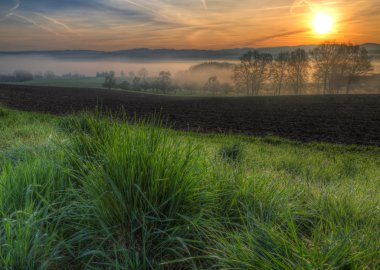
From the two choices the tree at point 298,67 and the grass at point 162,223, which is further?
the tree at point 298,67

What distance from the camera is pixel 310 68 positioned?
80.6 m

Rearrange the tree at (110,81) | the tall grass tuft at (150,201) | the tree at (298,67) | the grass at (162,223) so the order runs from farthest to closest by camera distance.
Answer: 1. the tree at (110,81)
2. the tree at (298,67)
3. the tall grass tuft at (150,201)
4. the grass at (162,223)

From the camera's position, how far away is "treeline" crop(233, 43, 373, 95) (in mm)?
70250

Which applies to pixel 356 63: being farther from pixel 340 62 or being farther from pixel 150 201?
pixel 150 201

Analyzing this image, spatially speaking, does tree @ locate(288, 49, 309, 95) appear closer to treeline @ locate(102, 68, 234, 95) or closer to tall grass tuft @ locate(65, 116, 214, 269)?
treeline @ locate(102, 68, 234, 95)

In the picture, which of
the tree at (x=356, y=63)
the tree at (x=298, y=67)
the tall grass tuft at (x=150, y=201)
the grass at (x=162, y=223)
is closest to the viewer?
the grass at (x=162, y=223)

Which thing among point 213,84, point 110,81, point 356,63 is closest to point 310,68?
point 356,63

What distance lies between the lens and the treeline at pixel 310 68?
70.2m

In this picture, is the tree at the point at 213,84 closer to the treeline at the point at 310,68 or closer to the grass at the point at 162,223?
the treeline at the point at 310,68

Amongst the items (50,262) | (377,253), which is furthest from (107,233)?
(377,253)

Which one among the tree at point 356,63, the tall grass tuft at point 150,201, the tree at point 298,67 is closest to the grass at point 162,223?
the tall grass tuft at point 150,201

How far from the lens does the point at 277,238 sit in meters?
2.33

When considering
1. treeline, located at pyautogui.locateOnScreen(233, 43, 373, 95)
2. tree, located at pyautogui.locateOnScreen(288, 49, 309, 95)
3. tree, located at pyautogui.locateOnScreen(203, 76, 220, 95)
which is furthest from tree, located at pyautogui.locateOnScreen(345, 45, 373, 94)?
tree, located at pyautogui.locateOnScreen(203, 76, 220, 95)

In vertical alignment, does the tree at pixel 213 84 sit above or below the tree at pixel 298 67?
below
